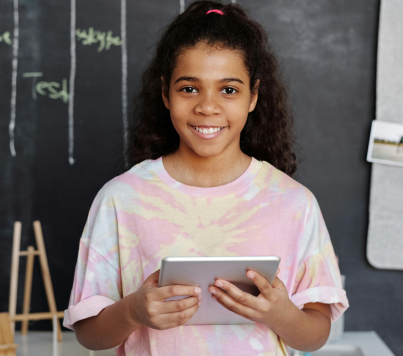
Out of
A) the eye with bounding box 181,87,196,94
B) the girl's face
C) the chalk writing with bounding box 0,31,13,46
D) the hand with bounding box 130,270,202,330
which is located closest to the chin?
the girl's face

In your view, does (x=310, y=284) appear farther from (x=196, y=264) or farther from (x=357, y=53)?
(x=357, y=53)

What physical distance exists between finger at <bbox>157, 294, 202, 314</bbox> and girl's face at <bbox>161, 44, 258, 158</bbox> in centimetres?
27

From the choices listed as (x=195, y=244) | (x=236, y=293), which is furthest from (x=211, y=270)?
(x=195, y=244)

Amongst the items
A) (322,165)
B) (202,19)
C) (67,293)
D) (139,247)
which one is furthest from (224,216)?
(67,293)

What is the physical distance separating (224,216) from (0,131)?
1.16m

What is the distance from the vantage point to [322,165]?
1738mm

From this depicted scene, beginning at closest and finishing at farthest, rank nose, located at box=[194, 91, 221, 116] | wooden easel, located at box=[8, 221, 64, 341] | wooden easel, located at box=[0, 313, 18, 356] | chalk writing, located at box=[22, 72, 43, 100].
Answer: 1. nose, located at box=[194, 91, 221, 116]
2. wooden easel, located at box=[0, 313, 18, 356]
3. wooden easel, located at box=[8, 221, 64, 341]
4. chalk writing, located at box=[22, 72, 43, 100]

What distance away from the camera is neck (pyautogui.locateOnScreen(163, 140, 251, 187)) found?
897 mm

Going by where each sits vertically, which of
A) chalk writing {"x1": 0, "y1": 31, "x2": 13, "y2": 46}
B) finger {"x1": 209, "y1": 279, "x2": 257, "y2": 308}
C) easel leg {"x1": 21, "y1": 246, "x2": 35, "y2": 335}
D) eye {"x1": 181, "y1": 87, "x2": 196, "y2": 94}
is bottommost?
easel leg {"x1": 21, "y1": 246, "x2": 35, "y2": 335}

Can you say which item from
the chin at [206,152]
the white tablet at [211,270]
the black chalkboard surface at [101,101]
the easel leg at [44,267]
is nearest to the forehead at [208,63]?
the chin at [206,152]

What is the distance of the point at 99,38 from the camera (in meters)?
1.69

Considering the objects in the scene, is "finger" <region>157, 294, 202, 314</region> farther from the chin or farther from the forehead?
the forehead

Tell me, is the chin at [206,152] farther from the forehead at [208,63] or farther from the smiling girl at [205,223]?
the forehead at [208,63]

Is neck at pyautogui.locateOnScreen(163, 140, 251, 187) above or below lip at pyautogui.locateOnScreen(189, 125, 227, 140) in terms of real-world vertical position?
below
